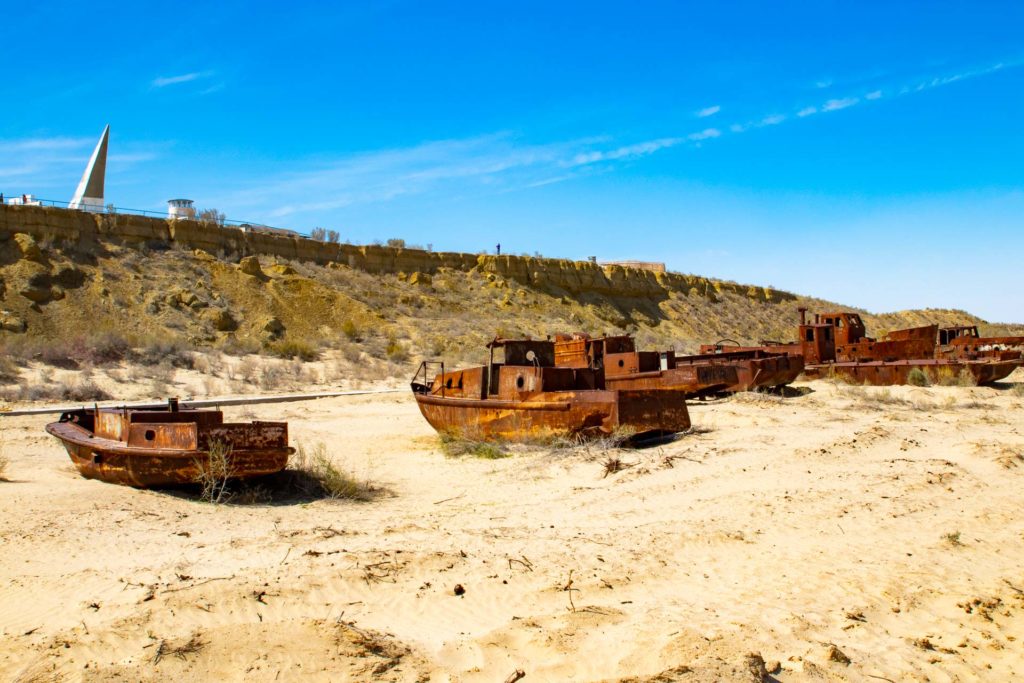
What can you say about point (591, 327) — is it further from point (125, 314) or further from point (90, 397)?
point (90, 397)

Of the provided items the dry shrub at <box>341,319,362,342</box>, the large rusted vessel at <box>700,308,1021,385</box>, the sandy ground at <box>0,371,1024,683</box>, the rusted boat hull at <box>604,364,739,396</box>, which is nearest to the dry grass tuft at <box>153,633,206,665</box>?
the sandy ground at <box>0,371,1024,683</box>

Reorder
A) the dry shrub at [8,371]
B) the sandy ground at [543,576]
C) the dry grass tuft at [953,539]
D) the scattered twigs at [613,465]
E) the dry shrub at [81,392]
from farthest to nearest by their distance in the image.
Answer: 1. the dry shrub at [8,371]
2. the dry shrub at [81,392]
3. the scattered twigs at [613,465]
4. the dry grass tuft at [953,539]
5. the sandy ground at [543,576]

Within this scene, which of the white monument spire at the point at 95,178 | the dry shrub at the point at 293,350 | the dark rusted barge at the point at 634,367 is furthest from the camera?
the white monument spire at the point at 95,178

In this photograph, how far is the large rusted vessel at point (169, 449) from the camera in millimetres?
7582

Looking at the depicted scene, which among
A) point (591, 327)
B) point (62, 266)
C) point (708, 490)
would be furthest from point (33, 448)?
point (591, 327)

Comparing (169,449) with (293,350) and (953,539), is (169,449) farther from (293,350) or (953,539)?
(293,350)

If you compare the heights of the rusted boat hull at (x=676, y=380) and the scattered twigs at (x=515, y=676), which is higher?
the rusted boat hull at (x=676, y=380)

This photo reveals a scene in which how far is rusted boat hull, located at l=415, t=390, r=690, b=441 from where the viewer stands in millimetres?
11172

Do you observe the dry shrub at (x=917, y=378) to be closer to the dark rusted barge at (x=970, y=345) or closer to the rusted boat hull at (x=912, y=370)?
the rusted boat hull at (x=912, y=370)

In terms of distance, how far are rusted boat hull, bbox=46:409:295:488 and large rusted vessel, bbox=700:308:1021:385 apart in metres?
16.3

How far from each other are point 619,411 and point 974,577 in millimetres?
5527

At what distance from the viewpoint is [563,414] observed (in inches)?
446

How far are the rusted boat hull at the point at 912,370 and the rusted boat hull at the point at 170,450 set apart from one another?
17604 mm

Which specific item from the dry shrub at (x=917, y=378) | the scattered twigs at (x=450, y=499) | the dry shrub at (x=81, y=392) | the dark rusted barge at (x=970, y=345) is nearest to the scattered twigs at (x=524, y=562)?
the scattered twigs at (x=450, y=499)
